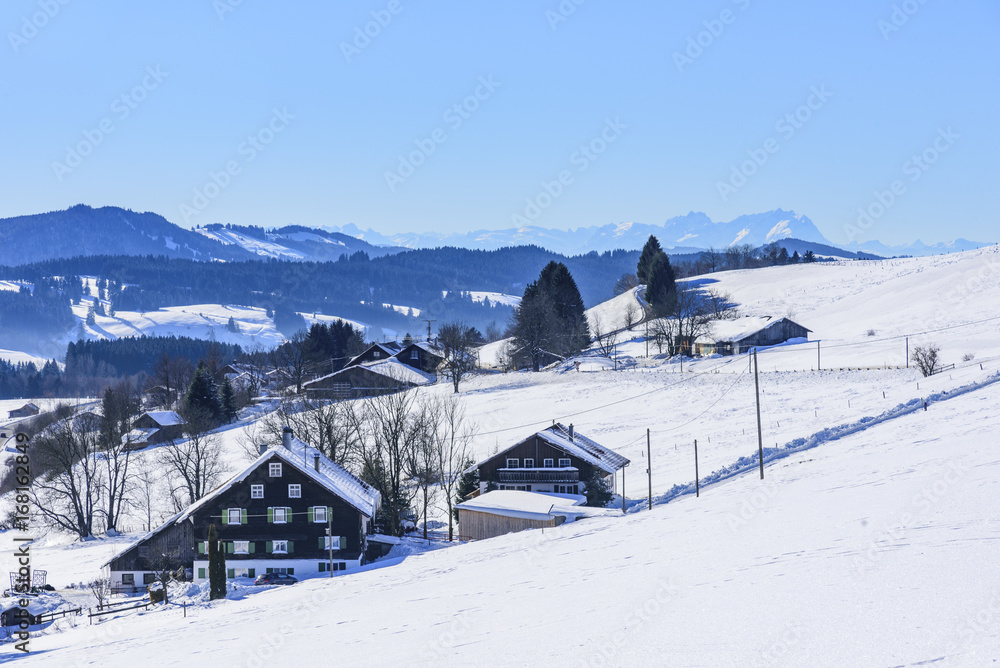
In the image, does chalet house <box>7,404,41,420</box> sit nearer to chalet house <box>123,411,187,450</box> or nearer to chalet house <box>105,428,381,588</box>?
chalet house <box>123,411,187,450</box>

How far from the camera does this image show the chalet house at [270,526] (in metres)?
36.6

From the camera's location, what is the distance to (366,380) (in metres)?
91.5

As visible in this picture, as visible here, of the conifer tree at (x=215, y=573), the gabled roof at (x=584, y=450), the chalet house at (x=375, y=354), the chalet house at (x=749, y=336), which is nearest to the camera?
the conifer tree at (x=215, y=573)

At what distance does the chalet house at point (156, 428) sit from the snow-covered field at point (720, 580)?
32.8m

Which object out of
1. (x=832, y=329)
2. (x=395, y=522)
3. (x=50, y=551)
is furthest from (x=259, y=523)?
(x=832, y=329)

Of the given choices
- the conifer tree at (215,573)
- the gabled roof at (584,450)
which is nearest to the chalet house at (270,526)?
the conifer tree at (215,573)

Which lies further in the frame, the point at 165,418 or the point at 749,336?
the point at 749,336

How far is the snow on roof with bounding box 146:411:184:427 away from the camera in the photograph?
3233 inches

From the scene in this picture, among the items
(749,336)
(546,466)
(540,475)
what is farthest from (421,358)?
(540,475)

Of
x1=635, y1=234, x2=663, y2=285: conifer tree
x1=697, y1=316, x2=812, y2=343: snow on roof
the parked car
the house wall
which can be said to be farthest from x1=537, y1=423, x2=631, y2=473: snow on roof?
x1=635, y1=234, x2=663, y2=285: conifer tree

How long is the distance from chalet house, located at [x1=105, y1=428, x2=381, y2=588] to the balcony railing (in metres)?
9.16

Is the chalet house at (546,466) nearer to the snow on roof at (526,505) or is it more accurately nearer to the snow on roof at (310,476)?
the snow on roof at (526,505)

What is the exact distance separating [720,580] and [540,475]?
29.4m

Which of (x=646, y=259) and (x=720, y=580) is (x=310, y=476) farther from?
(x=646, y=259)
